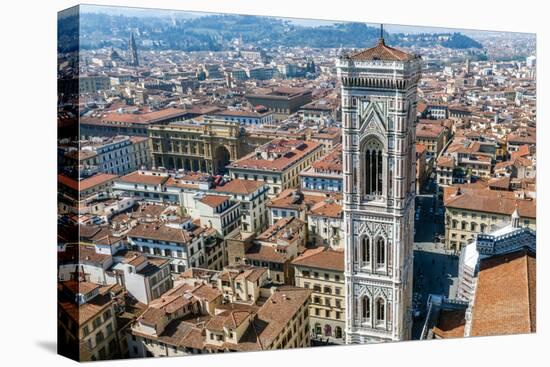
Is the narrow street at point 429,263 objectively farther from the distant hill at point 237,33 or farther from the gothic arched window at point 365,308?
the distant hill at point 237,33

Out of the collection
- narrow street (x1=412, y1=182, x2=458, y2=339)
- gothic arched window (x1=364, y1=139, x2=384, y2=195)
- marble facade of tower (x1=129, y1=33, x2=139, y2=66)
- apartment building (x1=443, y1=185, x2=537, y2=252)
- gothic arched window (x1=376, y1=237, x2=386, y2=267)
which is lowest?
narrow street (x1=412, y1=182, x2=458, y2=339)

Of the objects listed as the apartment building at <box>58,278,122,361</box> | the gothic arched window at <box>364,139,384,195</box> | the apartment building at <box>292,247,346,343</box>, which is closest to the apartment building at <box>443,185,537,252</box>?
the apartment building at <box>292,247,346,343</box>

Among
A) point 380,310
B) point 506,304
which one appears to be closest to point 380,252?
point 380,310

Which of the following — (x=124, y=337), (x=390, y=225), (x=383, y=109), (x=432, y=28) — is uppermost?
(x=432, y=28)

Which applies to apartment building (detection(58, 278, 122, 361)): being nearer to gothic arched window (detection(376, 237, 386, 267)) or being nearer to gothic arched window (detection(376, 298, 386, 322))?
gothic arched window (detection(376, 298, 386, 322))

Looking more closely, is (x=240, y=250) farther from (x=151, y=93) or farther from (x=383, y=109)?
(x=151, y=93)

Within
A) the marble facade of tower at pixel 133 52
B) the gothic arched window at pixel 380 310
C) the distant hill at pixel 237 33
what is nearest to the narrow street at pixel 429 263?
the gothic arched window at pixel 380 310

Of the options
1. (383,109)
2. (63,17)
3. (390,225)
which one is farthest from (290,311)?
(63,17)

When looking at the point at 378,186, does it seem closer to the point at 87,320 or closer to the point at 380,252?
the point at 380,252
